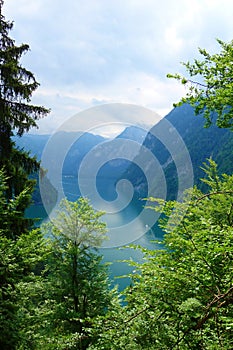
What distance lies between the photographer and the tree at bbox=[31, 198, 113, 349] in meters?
11.7

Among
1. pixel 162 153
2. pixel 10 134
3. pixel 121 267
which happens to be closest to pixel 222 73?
pixel 10 134

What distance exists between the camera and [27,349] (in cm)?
733

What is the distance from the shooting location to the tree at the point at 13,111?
1046 cm

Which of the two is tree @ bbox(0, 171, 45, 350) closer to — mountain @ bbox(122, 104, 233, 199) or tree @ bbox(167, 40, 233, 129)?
tree @ bbox(167, 40, 233, 129)

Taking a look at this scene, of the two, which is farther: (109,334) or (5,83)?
(5,83)

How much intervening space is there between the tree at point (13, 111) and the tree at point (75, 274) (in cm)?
254

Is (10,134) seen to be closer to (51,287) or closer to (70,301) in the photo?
(51,287)

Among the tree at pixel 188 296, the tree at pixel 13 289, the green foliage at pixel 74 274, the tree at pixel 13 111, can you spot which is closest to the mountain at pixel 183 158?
the green foliage at pixel 74 274

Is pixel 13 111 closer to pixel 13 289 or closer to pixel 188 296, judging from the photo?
pixel 13 289

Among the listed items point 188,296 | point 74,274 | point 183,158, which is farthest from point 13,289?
point 183,158

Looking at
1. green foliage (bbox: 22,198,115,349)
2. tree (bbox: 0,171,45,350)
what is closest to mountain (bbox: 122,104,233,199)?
green foliage (bbox: 22,198,115,349)

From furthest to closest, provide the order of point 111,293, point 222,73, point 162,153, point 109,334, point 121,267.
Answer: point 162,153
point 121,267
point 111,293
point 222,73
point 109,334

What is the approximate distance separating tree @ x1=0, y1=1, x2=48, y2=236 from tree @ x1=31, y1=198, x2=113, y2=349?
8.34ft

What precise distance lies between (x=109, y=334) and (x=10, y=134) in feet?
29.4
